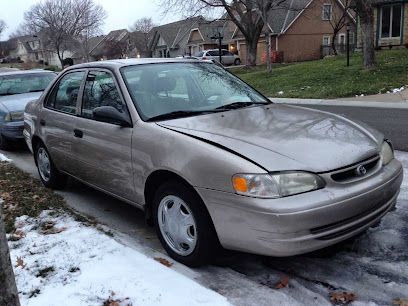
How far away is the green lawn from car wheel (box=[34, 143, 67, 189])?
11409mm

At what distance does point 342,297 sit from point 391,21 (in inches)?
1180

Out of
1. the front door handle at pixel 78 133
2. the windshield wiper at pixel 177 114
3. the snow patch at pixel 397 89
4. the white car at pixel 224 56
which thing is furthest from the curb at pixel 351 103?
the white car at pixel 224 56

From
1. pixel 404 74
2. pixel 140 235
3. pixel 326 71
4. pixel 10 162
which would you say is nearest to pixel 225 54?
pixel 326 71

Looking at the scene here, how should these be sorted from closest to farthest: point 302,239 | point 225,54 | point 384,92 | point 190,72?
point 302,239
point 190,72
point 384,92
point 225,54

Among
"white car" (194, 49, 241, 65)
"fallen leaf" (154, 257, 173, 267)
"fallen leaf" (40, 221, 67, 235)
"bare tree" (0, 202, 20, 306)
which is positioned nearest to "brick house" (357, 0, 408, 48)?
"white car" (194, 49, 241, 65)

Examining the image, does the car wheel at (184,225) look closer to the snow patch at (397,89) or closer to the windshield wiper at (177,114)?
the windshield wiper at (177,114)

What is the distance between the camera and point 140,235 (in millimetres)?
4449

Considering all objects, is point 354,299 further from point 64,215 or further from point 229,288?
point 64,215

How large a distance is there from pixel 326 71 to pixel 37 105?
16.2 m

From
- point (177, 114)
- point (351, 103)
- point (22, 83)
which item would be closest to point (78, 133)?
point (177, 114)

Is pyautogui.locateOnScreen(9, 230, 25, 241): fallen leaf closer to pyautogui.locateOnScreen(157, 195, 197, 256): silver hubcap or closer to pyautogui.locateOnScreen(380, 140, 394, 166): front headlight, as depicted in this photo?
pyautogui.locateOnScreen(157, 195, 197, 256): silver hubcap

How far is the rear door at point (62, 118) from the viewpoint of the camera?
514 cm

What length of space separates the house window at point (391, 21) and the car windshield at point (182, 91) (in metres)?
27.9

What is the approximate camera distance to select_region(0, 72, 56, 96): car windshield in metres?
10.2
